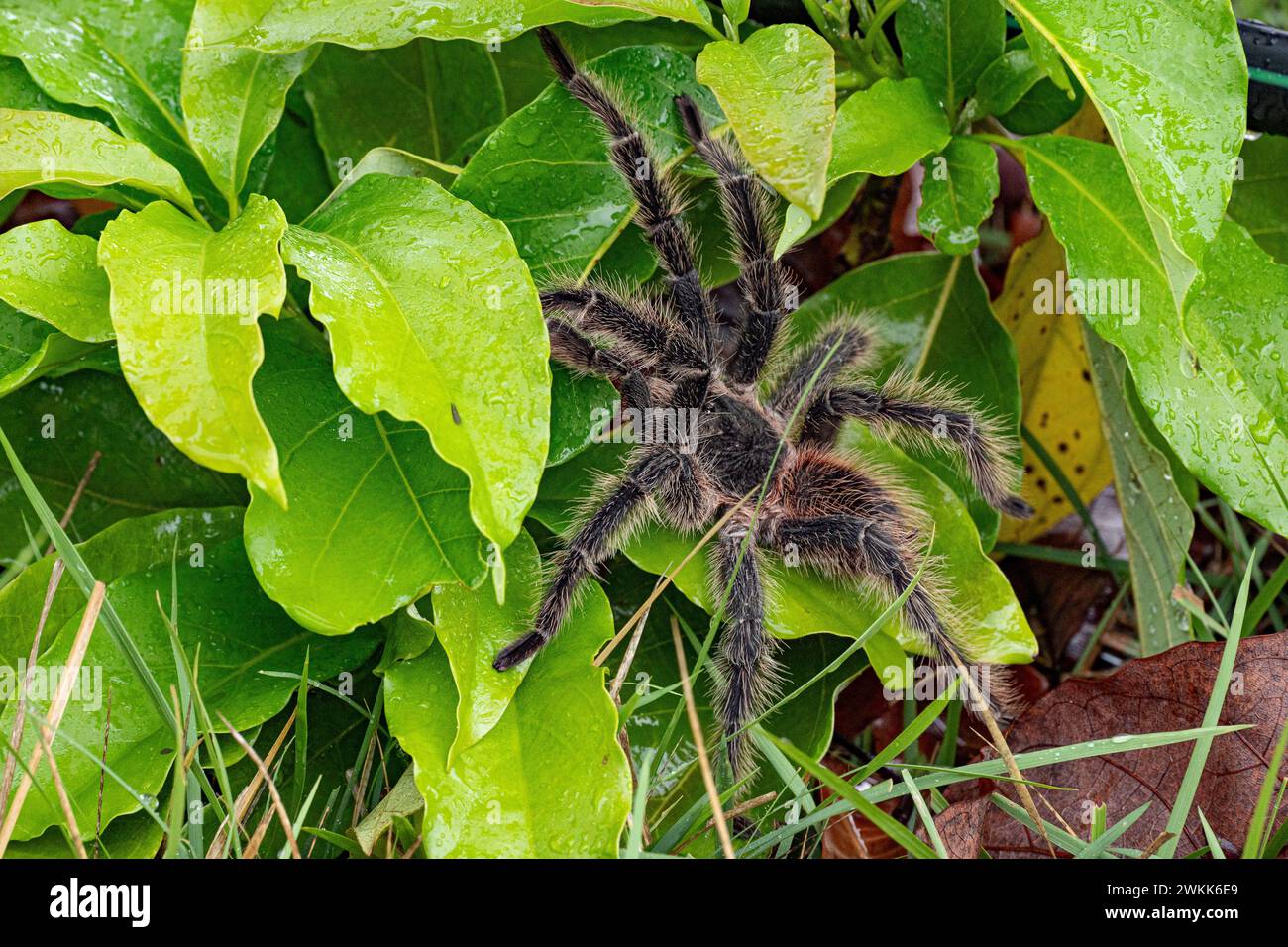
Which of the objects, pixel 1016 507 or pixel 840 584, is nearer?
pixel 840 584

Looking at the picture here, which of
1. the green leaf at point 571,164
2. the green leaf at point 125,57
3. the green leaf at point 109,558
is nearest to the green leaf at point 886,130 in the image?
the green leaf at point 571,164

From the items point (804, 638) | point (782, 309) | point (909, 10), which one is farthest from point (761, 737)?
point (909, 10)

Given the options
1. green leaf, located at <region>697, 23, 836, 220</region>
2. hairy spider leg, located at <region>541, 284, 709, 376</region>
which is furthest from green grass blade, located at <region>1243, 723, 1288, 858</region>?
hairy spider leg, located at <region>541, 284, 709, 376</region>

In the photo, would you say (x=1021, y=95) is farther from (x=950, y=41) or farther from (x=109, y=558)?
(x=109, y=558)

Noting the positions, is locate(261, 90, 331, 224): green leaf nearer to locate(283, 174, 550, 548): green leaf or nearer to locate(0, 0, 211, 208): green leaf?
locate(0, 0, 211, 208): green leaf

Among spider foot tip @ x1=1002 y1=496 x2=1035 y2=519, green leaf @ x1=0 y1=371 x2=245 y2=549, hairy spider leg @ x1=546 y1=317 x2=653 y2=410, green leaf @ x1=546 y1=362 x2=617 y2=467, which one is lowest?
spider foot tip @ x1=1002 y1=496 x2=1035 y2=519

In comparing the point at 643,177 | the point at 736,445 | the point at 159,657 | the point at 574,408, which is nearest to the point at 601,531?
the point at 574,408
